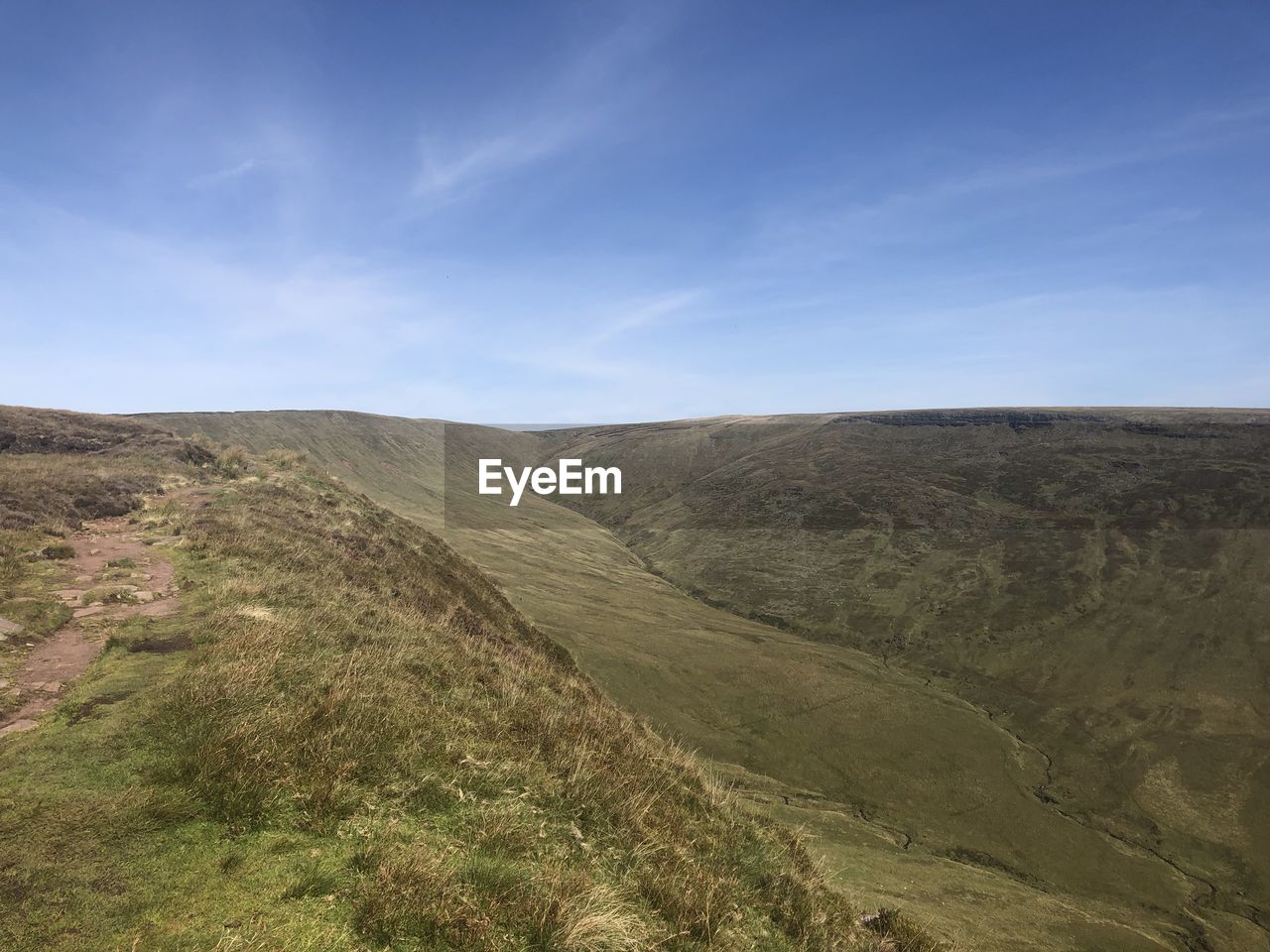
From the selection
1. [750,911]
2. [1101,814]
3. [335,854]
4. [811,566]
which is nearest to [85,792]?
[335,854]

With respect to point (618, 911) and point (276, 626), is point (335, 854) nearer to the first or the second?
point (618, 911)

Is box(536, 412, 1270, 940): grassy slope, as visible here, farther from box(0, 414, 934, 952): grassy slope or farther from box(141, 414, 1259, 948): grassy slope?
box(0, 414, 934, 952): grassy slope

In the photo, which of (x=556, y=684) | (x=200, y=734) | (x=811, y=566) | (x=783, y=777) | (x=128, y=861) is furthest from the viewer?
(x=811, y=566)
